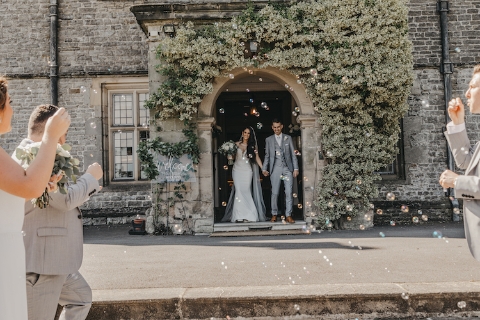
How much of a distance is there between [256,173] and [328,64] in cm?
291

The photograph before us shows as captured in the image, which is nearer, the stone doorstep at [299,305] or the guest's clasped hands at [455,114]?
the guest's clasped hands at [455,114]

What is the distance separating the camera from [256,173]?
11.2m

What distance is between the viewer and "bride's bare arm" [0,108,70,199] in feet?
6.85

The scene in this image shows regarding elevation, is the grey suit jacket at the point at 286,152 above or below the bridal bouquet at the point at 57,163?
above

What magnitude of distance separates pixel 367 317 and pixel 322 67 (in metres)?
6.81

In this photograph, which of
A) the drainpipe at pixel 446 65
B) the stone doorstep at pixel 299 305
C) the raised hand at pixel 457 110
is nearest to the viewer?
the raised hand at pixel 457 110

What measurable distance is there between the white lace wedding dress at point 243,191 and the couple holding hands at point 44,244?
739cm

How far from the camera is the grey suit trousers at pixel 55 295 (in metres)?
3.05

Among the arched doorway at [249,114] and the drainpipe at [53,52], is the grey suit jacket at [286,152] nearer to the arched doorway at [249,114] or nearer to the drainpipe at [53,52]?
the arched doorway at [249,114]

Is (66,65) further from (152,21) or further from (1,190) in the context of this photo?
(1,190)

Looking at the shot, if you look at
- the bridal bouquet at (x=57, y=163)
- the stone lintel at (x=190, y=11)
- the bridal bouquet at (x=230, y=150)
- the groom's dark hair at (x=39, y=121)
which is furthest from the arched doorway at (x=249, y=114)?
the bridal bouquet at (x=57, y=163)

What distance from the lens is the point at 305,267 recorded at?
5.79 meters

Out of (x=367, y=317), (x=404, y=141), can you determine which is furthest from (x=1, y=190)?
(x=404, y=141)

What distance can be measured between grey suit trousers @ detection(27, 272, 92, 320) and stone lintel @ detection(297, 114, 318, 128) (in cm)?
780
